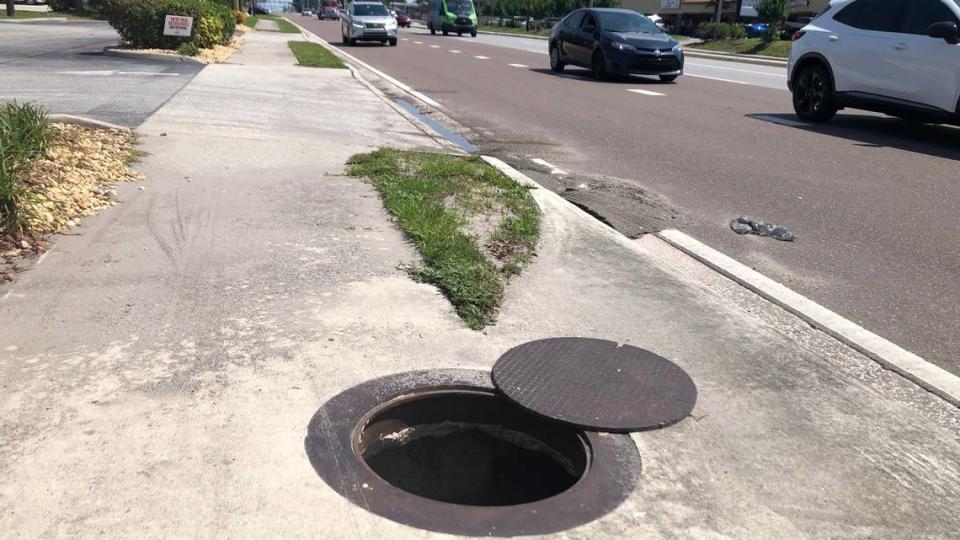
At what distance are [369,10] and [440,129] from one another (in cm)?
2265

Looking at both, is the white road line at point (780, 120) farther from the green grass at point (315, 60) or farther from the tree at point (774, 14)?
the tree at point (774, 14)

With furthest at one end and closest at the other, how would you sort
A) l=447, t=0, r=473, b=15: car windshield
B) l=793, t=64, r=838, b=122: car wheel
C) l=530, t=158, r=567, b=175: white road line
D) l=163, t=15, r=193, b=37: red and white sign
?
l=447, t=0, r=473, b=15: car windshield
l=163, t=15, r=193, b=37: red and white sign
l=793, t=64, r=838, b=122: car wheel
l=530, t=158, r=567, b=175: white road line

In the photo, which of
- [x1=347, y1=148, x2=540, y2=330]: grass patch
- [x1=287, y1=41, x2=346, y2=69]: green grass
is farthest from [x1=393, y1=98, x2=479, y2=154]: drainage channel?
[x1=287, y1=41, x2=346, y2=69]: green grass

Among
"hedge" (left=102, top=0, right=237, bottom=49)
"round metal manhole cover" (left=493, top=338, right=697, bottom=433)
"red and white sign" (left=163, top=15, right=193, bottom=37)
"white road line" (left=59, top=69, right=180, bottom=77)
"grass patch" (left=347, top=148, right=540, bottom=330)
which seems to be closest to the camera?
"round metal manhole cover" (left=493, top=338, right=697, bottom=433)

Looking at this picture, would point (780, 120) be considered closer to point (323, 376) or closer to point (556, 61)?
point (556, 61)

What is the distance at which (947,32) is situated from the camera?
9.86 m

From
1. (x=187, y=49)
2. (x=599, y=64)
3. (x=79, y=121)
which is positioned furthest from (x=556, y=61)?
(x=79, y=121)

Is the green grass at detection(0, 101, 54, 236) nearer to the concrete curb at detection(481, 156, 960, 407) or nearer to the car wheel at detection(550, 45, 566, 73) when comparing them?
the concrete curb at detection(481, 156, 960, 407)

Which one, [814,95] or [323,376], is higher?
[814,95]

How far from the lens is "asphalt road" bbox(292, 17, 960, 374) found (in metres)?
5.06

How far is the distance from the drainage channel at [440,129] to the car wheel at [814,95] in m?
5.68

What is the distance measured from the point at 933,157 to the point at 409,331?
26.7ft

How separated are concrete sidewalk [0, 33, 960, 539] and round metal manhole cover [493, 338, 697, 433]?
0.35 feet

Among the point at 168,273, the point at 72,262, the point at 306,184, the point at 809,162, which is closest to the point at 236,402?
the point at 168,273
